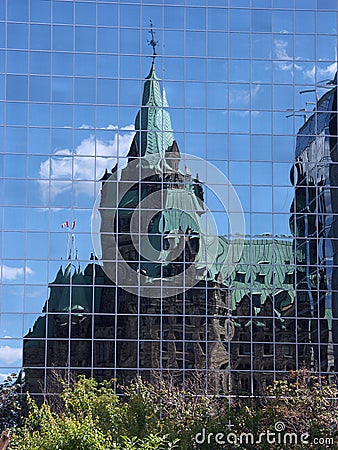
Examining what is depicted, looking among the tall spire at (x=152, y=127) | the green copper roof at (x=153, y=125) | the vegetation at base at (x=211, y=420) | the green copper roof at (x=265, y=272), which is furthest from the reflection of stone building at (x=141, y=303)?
the vegetation at base at (x=211, y=420)

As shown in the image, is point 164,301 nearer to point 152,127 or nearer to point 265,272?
point 265,272

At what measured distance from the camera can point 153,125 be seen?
4628cm

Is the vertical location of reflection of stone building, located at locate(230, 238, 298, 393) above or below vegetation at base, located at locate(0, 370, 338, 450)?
above

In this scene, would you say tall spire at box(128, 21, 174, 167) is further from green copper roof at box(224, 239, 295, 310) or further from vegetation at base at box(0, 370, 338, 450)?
vegetation at base at box(0, 370, 338, 450)

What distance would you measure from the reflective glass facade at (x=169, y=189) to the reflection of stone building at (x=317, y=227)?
62mm

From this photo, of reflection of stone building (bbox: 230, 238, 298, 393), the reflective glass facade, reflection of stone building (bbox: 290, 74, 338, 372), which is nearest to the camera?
the reflective glass facade

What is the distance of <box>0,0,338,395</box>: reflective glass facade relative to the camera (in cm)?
4438

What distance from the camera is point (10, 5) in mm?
47000

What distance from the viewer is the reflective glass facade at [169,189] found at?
44375 millimetres

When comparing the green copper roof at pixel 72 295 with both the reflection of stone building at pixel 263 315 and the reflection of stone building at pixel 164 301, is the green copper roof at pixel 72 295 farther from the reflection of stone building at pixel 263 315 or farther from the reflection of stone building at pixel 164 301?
the reflection of stone building at pixel 263 315

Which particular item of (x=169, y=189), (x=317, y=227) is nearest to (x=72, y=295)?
(x=169, y=189)

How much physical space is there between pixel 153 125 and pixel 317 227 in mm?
8534

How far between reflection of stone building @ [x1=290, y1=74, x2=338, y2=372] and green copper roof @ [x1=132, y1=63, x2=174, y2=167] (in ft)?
19.3

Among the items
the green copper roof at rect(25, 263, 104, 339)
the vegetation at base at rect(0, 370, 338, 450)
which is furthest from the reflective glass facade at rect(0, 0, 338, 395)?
the vegetation at base at rect(0, 370, 338, 450)
